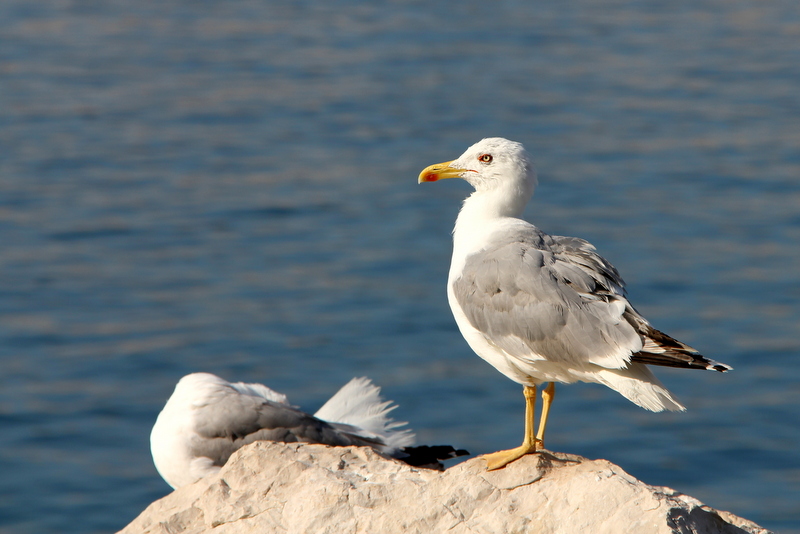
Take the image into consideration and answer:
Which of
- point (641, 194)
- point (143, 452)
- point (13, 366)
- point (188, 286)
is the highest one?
point (641, 194)

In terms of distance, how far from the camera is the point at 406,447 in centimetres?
877

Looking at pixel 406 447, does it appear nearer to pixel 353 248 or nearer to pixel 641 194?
pixel 353 248

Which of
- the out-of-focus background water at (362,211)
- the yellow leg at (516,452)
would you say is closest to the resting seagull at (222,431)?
the yellow leg at (516,452)

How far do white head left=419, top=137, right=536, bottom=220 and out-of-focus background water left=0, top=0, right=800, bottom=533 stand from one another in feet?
17.7

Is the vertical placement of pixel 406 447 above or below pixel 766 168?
below

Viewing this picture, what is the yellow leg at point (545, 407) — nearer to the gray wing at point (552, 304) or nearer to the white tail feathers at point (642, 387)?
the gray wing at point (552, 304)

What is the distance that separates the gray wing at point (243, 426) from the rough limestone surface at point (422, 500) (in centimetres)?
163

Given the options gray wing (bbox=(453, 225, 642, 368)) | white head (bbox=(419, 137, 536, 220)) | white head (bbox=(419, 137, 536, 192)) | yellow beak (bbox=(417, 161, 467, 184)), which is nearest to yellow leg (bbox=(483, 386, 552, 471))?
gray wing (bbox=(453, 225, 642, 368))

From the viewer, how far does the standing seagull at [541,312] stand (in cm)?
561

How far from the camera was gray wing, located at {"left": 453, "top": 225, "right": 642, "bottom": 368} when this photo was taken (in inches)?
226

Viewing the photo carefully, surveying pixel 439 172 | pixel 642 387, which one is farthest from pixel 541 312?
pixel 439 172

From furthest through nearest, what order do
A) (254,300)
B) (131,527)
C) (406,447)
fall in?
(254,300) < (406,447) < (131,527)

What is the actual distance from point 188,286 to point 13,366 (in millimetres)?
2606

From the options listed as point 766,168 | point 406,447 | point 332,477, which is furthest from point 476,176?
point 766,168
